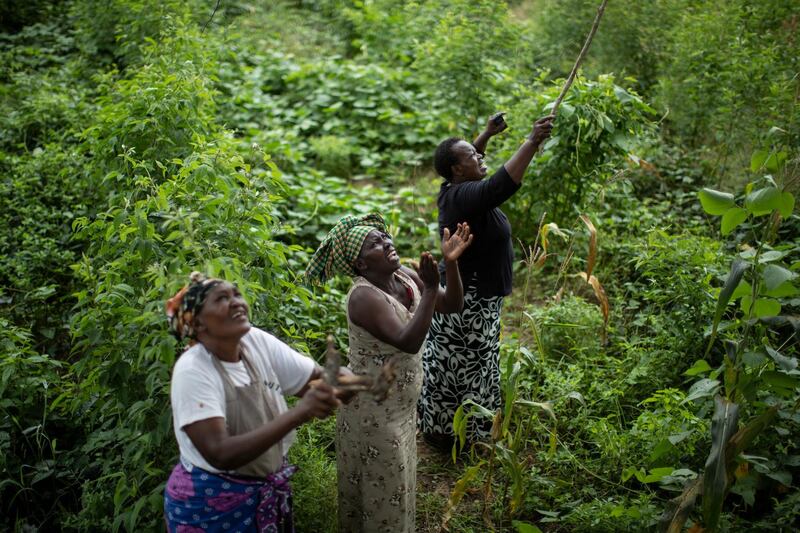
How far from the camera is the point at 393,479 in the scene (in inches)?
120

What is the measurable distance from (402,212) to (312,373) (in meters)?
4.21

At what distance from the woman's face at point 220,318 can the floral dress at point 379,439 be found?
29.5 inches

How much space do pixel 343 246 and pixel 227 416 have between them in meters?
0.98

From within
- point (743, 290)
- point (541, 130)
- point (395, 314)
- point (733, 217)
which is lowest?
point (395, 314)

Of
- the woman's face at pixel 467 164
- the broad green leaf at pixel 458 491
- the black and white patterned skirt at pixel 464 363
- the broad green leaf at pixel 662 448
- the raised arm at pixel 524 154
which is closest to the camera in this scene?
the broad green leaf at pixel 662 448

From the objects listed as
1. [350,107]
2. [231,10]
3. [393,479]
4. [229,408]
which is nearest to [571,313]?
[393,479]

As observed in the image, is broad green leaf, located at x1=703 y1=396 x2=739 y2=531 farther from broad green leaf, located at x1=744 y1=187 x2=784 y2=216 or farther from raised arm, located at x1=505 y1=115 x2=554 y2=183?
raised arm, located at x1=505 y1=115 x2=554 y2=183

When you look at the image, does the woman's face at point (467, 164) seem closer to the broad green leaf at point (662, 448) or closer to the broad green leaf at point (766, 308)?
the broad green leaf at point (766, 308)

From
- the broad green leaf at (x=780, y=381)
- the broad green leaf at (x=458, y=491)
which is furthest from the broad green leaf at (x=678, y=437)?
the broad green leaf at (x=458, y=491)

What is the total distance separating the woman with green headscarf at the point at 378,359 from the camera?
2930 millimetres

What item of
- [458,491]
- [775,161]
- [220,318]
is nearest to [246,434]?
[220,318]

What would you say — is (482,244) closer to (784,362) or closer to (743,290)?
(743,290)

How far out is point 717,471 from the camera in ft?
9.06

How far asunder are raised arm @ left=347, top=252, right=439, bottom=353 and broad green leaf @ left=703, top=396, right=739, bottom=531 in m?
1.29
